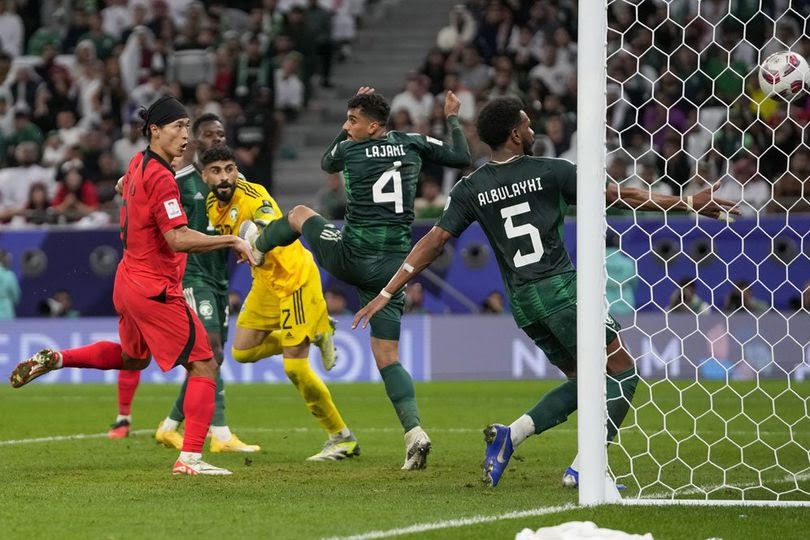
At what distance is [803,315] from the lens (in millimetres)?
15773

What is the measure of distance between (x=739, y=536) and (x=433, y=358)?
11.3m

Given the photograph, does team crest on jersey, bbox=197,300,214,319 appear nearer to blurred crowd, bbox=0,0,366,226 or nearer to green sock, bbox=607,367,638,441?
green sock, bbox=607,367,638,441

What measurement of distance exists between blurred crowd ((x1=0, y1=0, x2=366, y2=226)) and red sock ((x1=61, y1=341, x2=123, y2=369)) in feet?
39.5

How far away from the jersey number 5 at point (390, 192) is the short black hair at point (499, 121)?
53.0 inches

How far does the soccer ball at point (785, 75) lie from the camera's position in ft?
25.7

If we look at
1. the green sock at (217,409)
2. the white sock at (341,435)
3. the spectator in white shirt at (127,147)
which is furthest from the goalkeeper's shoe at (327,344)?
the spectator in white shirt at (127,147)

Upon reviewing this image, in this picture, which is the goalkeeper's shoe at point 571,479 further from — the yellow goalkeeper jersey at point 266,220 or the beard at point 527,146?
the yellow goalkeeper jersey at point 266,220

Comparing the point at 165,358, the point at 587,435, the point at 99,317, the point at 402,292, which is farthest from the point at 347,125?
the point at 99,317

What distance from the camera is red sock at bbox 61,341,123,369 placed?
8.52m

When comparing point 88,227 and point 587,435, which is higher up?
point 88,227

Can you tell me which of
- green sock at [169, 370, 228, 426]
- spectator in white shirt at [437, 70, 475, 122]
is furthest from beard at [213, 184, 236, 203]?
spectator in white shirt at [437, 70, 475, 122]

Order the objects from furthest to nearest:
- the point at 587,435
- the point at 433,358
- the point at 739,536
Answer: the point at 433,358, the point at 587,435, the point at 739,536

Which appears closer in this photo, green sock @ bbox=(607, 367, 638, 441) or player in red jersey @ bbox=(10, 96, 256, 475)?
green sock @ bbox=(607, 367, 638, 441)

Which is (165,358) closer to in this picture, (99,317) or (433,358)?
(433,358)
